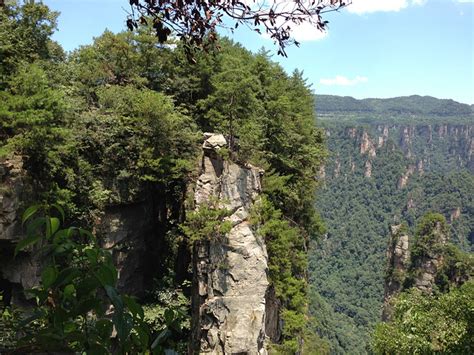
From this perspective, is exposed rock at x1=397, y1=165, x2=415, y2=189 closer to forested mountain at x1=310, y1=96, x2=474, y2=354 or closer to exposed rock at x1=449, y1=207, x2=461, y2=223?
forested mountain at x1=310, y1=96, x2=474, y2=354

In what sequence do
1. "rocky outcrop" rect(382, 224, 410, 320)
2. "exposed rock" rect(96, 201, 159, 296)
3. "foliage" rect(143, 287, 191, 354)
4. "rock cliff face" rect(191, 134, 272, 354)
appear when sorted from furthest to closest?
"rocky outcrop" rect(382, 224, 410, 320) → "exposed rock" rect(96, 201, 159, 296) → "foliage" rect(143, 287, 191, 354) → "rock cliff face" rect(191, 134, 272, 354)

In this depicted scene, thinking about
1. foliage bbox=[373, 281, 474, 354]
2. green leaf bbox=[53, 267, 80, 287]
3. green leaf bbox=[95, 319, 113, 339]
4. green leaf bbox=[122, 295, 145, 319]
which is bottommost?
foliage bbox=[373, 281, 474, 354]

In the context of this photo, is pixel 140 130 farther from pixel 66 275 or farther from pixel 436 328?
pixel 66 275

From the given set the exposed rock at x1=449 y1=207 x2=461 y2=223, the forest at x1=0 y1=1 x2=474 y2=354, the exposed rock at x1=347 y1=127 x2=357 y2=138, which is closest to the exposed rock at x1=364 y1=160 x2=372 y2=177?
the exposed rock at x1=347 y1=127 x2=357 y2=138

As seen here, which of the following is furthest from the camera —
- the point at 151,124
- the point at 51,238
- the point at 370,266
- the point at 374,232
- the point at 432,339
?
the point at 374,232

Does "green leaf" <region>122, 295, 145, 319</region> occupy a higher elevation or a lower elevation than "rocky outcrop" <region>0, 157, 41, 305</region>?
higher

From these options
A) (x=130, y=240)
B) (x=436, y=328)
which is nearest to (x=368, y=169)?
(x=130, y=240)

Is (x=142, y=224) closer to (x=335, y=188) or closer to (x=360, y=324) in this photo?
(x=360, y=324)

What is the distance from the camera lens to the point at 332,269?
124 m

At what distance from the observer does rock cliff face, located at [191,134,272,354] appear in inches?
516

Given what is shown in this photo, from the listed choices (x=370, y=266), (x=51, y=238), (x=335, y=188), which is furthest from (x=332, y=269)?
(x=51, y=238)

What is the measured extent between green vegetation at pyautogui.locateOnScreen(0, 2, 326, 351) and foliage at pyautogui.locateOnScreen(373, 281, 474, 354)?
436 centimetres

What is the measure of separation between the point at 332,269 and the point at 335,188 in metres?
49.3

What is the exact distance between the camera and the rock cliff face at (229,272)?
13.1m
